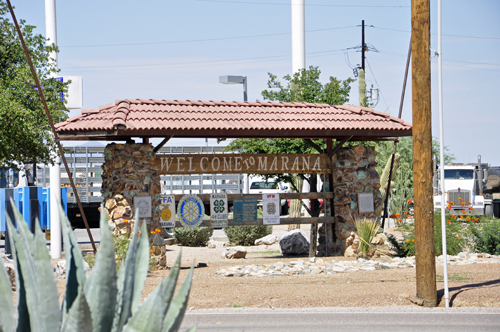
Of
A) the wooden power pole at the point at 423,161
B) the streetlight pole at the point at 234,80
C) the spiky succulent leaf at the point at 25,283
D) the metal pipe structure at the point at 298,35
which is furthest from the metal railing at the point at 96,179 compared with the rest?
the spiky succulent leaf at the point at 25,283

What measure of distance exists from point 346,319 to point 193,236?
1352cm

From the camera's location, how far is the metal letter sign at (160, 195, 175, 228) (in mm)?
13641

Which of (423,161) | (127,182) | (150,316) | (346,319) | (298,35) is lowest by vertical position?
(346,319)

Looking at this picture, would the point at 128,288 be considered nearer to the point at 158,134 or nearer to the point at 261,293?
the point at 261,293

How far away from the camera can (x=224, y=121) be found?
13.6 m

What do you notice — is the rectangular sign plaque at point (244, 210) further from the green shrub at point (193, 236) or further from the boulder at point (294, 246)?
the green shrub at point (193, 236)

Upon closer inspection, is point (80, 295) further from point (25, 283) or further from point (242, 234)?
point (242, 234)

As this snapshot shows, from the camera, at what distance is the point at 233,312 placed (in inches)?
341

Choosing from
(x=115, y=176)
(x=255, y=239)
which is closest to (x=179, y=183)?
(x=255, y=239)

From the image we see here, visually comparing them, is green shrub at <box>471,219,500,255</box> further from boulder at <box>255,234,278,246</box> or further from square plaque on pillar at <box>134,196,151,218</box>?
square plaque on pillar at <box>134,196,151,218</box>

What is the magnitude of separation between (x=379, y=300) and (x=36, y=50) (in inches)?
475

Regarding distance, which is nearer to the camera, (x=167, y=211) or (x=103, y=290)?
(x=103, y=290)

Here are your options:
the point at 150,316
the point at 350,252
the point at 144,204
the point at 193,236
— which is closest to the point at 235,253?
the point at 350,252

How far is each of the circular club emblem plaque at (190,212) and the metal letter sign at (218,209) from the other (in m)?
0.34
